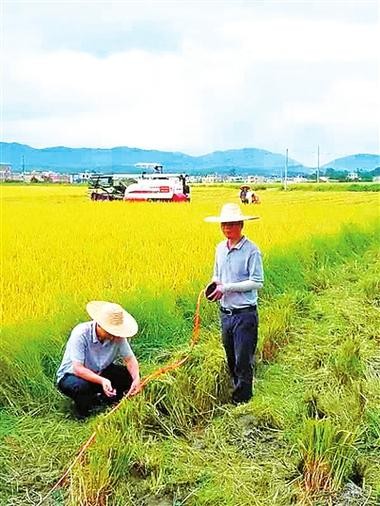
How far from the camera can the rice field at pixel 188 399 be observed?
10.2 feet

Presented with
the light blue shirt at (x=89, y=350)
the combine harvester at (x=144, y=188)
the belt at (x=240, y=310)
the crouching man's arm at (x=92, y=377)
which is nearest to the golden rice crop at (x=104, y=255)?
the light blue shirt at (x=89, y=350)

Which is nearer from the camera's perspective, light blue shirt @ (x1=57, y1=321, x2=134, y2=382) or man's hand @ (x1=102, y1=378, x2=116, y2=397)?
man's hand @ (x1=102, y1=378, x2=116, y2=397)

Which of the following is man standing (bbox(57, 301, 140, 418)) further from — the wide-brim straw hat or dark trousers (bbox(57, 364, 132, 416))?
the wide-brim straw hat

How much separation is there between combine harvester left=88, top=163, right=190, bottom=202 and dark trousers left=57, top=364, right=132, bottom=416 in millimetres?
19740

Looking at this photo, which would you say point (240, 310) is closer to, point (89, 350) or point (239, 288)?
point (239, 288)

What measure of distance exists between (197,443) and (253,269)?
102 cm

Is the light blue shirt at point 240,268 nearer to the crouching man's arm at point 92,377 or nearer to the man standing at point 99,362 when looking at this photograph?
the man standing at point 99,362

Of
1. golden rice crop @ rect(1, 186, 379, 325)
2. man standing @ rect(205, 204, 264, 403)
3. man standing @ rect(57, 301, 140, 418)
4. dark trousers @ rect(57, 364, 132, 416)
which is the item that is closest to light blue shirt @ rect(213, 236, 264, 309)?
man standing @ rect(205, 204, 264, 403)

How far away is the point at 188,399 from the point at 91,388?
0.52 m

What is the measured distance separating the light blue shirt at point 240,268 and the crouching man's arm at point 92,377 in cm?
86

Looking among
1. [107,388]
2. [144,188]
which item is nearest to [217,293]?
[107,388]

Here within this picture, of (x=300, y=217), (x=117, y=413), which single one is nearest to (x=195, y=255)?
(x=117, y=413)

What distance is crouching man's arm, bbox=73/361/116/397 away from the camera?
3.78m

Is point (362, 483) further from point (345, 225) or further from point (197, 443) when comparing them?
point (345, 225)
